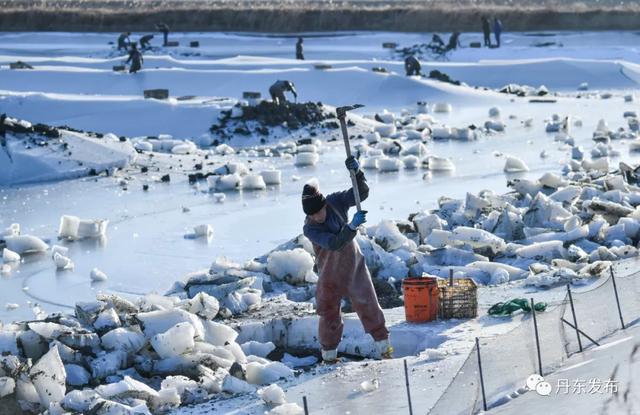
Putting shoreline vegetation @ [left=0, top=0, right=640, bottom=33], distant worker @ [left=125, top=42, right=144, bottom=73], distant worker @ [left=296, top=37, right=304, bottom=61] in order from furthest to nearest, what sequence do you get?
shoreline vegetation @ [left=0, top=0, right=640, bottom=33] < distant worker @ [left=296, top=37, right=304, bottom=61] < distant worker @ [left=125, top=42, right=144, bottom=73]

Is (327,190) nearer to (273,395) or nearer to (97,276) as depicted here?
(97,276)

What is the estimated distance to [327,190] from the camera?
64.7 feet

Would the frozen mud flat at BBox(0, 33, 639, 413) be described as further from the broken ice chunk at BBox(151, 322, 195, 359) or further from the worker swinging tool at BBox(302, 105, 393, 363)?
the worker swinging tool at BBox(302, 105, 393, 363)

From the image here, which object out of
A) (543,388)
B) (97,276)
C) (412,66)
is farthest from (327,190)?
(412,66)

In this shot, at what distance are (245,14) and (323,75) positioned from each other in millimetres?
20958

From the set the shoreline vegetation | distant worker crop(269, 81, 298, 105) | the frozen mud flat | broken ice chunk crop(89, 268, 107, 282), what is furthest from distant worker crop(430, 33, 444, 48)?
broken ice chunk crop(89, 268, 107, 282)

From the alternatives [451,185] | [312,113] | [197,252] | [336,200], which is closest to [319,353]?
[336,200]

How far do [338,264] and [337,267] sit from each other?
20 mm

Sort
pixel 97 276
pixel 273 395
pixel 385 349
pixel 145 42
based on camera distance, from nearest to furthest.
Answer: pixel 273 395 → pixel 385 349 → pixel 97 276 → pixel 145 42

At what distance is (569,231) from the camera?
13.2 metres

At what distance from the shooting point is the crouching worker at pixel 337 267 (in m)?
8.38

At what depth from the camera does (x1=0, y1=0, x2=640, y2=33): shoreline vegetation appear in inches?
2047

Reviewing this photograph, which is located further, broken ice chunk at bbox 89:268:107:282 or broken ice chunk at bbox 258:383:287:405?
broken ice chunk at bbox 89:268:107:282

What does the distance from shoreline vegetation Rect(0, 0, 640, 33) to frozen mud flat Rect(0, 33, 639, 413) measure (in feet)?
39.3
